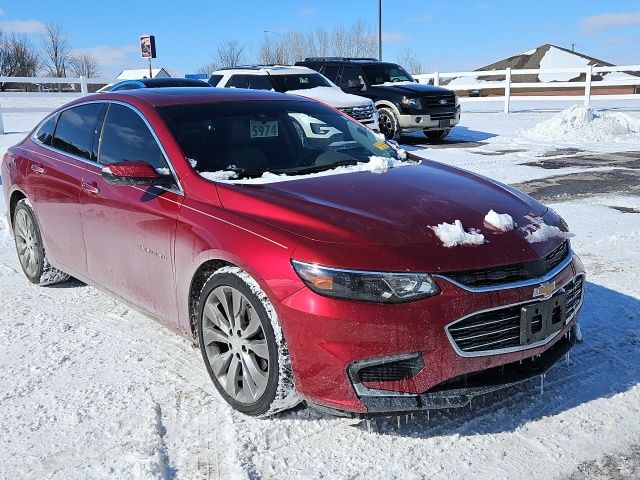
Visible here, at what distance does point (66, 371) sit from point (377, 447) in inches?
72.7

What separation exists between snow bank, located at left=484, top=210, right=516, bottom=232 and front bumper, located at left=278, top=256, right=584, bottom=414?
33cm

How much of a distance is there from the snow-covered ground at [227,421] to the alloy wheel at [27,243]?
0.64 meters

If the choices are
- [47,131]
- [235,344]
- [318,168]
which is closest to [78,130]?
[47,131]

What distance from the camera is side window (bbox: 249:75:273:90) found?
12609mm

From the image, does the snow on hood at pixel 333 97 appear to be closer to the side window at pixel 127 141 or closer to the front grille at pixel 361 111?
the front grille at pixel 361 111

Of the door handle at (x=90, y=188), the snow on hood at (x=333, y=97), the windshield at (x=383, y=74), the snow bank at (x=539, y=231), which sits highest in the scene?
the windshield at (x=383, y=74)

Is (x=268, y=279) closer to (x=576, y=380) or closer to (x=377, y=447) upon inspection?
(x=377, y=447)

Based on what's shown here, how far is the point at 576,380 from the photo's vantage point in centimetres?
327

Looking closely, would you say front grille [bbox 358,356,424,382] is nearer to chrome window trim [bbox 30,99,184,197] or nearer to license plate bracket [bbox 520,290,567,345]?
license plate bracket [bbox 520,290,567,345]

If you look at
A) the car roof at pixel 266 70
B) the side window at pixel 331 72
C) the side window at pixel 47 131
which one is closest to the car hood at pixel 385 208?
the side window at pixel 47 131

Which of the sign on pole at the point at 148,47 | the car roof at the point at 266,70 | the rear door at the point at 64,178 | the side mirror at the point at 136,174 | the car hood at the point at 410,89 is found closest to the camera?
the side mirror at the point at 136,174

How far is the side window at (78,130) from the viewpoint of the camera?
14.2ft

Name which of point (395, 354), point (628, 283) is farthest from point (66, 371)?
point (628, 283)

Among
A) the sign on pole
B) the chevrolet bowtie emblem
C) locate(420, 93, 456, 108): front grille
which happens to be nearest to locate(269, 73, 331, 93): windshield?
locate(420, 93, 456, 108): front grille
